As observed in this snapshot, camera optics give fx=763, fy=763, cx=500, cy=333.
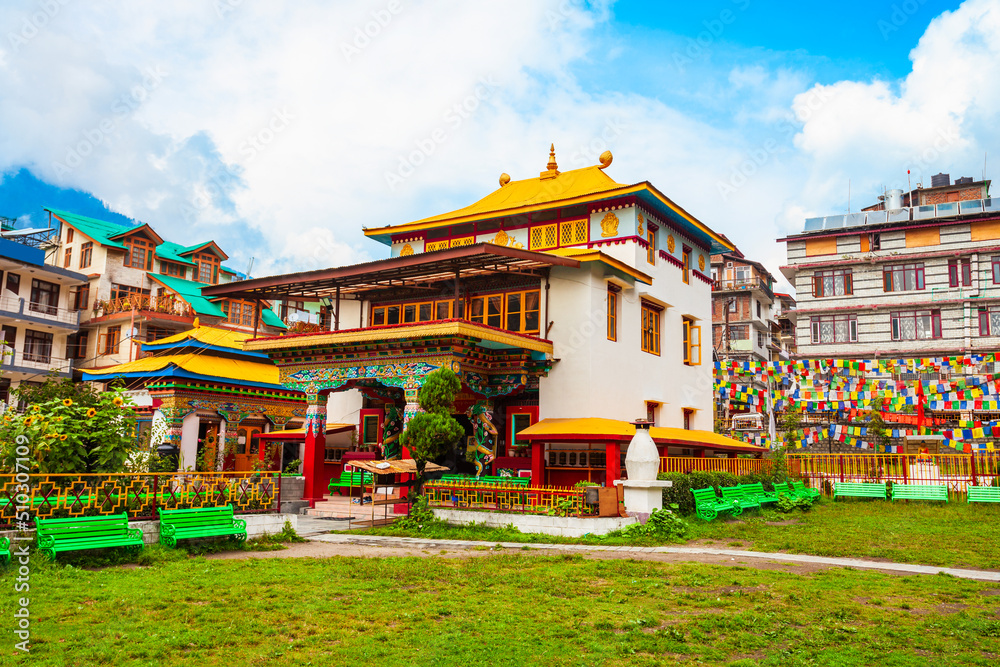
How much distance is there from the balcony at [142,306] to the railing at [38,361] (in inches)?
127

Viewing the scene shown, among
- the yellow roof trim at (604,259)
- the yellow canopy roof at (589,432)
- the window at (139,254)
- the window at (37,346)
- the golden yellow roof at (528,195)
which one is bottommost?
the yellow canopy roof at (589,432)

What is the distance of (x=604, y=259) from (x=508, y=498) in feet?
28.4

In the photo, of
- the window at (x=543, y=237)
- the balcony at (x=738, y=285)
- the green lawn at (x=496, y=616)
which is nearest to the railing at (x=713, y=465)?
the window at (x=543, y=237)

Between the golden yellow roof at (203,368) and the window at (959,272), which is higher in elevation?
the window at (959,272)

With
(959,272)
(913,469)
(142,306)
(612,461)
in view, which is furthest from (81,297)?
(959,272)

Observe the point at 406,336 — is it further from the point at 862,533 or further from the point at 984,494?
the point at 984,494

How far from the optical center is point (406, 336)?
867 inches

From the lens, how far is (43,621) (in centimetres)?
895

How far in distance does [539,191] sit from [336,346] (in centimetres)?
1041

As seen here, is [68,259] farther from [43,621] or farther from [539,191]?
[43,621]

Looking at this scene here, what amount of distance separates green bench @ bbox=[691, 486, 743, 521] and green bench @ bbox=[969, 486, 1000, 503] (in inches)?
290

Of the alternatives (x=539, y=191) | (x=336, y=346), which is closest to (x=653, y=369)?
(x=539, y=191)

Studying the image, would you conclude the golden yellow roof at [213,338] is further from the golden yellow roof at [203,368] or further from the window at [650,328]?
the window at [650,328]

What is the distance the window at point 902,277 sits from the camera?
44531mm
